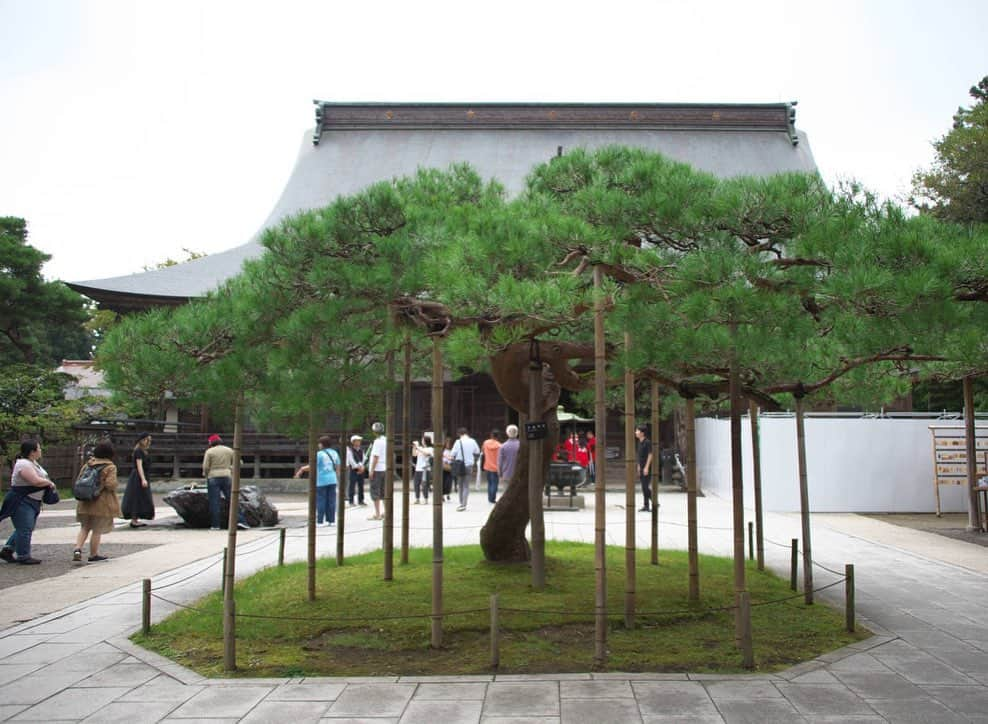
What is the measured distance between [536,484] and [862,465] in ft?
34.7

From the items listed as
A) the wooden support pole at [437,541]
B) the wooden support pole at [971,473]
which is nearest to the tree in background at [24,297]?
the wooden support pole at [437,541]

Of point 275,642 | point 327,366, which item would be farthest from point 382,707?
point 327,366

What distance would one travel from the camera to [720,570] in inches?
324

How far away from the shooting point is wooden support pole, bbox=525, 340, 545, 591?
6609mm

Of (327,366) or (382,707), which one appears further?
(327,366)

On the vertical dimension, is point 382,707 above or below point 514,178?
below

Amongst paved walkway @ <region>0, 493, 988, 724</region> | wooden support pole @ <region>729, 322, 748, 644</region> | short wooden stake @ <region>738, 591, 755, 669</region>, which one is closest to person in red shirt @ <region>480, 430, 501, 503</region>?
paved walkway @ <region>0, 493, 988, 724</region>

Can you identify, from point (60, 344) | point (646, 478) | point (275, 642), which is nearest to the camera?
point (275, 642)

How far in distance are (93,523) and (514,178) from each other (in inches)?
704

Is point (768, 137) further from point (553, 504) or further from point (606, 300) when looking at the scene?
point (606, 300)

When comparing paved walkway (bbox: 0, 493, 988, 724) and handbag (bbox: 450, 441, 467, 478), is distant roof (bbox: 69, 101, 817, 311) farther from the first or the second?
paved walkway (bbox: 0, 493, 988, 724)

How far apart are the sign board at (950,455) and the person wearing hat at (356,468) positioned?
1057 cm

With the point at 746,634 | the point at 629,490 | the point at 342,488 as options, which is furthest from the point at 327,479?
the point at 746,634

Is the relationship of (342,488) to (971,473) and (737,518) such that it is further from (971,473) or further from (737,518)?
(971,473)
